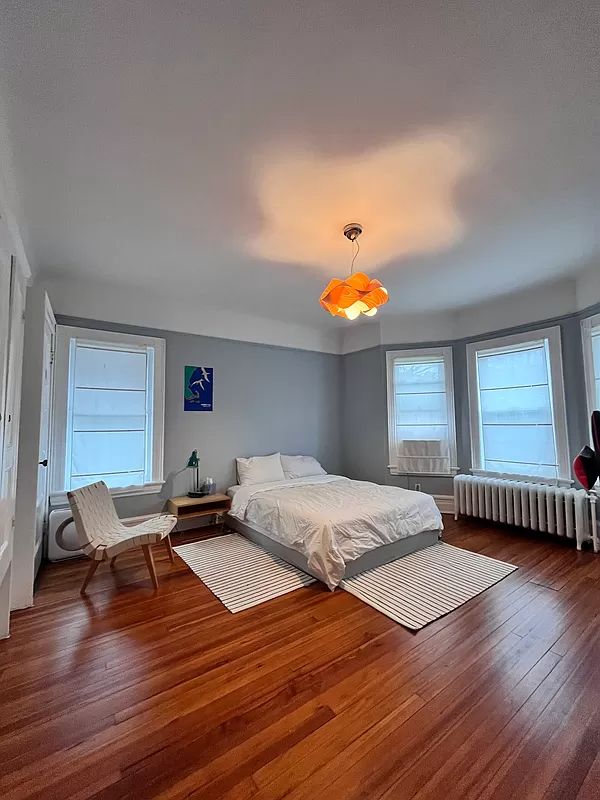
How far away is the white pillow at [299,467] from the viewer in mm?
4691

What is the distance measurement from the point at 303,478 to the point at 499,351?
3086 millimetres

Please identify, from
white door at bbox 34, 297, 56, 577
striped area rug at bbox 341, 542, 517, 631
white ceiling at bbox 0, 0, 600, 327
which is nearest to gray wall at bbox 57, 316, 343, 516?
white door at bbox 34, 297, 56, 577

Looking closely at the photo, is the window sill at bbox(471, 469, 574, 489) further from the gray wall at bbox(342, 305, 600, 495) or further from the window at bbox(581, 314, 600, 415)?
the window at bbox(581, 314, 600, 415)

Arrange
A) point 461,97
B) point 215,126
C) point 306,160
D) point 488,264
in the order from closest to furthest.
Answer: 1. point 461,97
2. point 215,126
3. point 306,160
4. point 488,264

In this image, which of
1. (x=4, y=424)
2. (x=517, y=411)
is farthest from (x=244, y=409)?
(x=517, y=411)

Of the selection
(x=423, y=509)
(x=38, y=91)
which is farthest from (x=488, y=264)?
(x=38, y=91)

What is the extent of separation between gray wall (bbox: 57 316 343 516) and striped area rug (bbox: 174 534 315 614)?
0.94 metres

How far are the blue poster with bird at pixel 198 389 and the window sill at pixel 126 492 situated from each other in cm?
98

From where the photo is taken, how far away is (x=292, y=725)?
1470 millimetres

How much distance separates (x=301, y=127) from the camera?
1.73 meters

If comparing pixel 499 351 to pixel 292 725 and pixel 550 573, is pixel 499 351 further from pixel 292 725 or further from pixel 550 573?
pixel 292 725

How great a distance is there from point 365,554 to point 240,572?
1089mm

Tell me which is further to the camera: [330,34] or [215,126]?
[215,126]

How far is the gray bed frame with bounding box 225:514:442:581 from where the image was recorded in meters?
2.85
